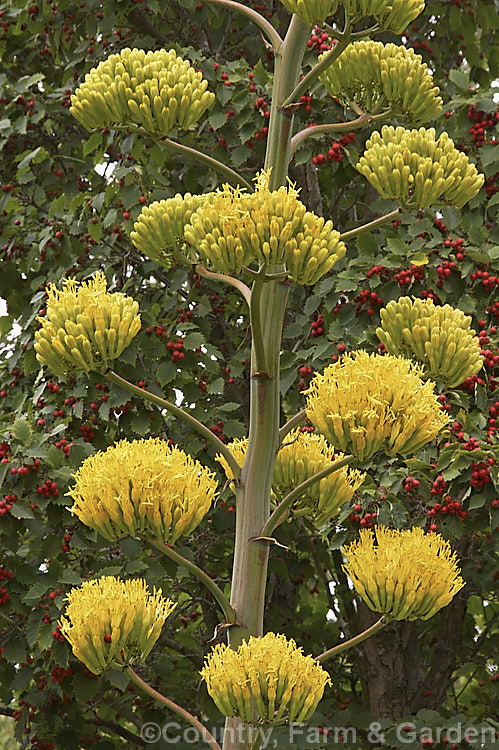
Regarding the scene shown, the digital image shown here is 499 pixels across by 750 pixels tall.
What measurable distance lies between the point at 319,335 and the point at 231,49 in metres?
1.96

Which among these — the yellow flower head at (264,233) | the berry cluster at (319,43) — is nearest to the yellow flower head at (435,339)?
the yellow flower head at (264,233)

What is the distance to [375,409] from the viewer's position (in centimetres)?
232

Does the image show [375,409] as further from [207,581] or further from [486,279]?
[486,279]

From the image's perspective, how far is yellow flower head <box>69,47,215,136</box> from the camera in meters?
2.76

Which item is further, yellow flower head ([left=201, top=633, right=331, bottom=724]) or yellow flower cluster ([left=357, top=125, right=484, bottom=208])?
yellow flower cluster ([left=357, top=125, right=484, bottom=208])

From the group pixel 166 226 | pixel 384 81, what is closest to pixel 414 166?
pixel 384 81

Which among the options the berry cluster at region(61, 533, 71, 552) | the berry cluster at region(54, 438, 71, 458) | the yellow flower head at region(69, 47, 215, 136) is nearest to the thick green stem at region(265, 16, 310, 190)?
the yellow flower head at region(69, 47, 215, 136)

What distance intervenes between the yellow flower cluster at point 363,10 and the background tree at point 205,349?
1.50m

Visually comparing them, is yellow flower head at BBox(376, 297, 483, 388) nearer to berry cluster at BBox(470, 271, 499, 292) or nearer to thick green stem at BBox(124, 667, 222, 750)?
thick green stem at BBox(124, 667, 222, 750)

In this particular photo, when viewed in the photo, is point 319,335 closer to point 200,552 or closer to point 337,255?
point 200,552

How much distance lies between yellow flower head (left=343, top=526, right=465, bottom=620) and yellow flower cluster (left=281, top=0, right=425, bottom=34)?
141 centimetres

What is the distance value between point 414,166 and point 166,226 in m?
0.79

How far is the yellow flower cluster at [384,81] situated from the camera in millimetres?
3008

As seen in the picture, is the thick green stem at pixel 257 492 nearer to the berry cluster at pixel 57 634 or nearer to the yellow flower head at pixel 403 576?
the yellow flower head at pixel 403 576
